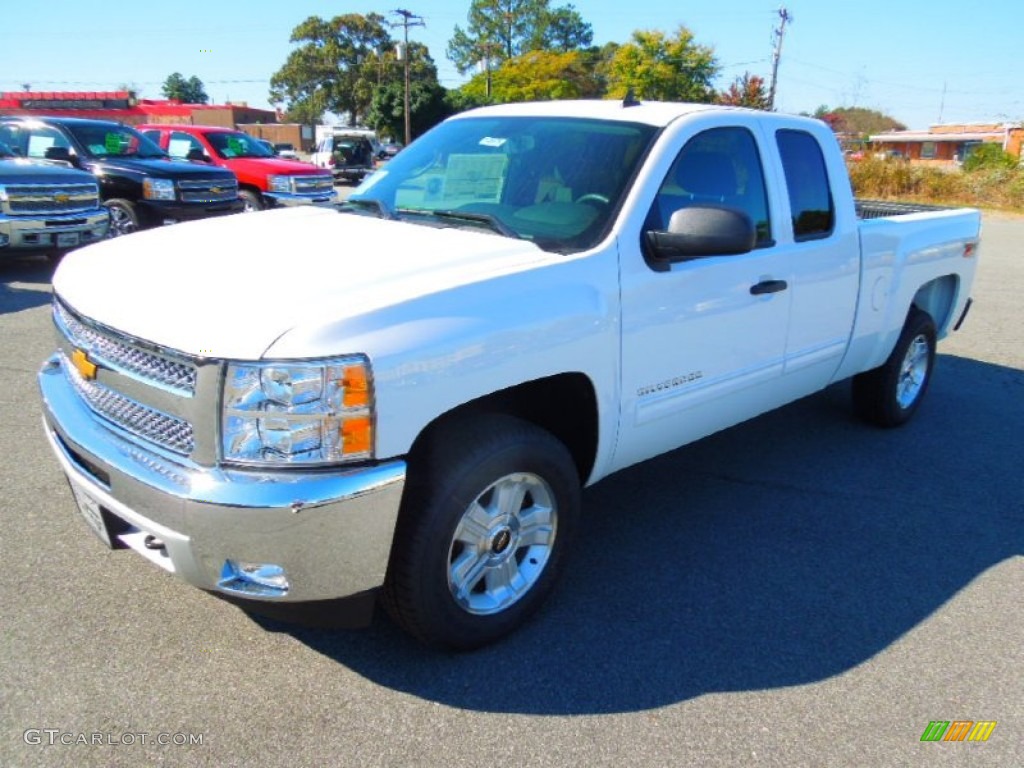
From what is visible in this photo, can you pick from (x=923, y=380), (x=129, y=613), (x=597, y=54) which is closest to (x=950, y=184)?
(x=923, y=380)

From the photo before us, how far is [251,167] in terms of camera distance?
15023 millimetres

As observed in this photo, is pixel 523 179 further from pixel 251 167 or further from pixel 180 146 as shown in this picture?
pixel 180 146

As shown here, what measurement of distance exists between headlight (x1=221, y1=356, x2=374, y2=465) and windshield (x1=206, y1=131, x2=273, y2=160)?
46.8ft

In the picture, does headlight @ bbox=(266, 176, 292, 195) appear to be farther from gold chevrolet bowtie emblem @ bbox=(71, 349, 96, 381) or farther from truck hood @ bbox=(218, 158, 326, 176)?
gold chevrolet bowtie emblem @ bbox=(71, 349, 96, 381)

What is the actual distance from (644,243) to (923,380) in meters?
3.46

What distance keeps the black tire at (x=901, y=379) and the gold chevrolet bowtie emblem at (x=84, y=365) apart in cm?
446

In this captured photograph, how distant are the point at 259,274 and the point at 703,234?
161 centimetres

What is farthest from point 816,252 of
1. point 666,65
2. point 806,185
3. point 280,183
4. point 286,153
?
point 666,65

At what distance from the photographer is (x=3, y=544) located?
3.47m

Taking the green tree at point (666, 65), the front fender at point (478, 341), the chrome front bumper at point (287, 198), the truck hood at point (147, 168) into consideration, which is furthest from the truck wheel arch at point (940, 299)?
the green tree at point (666, 65)

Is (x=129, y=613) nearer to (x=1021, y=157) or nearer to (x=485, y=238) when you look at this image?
(x=485, y=238)

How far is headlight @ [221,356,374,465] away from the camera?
2305 millimetres

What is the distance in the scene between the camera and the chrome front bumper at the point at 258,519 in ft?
7.59

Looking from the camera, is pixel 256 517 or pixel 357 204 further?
pixel 357 204
